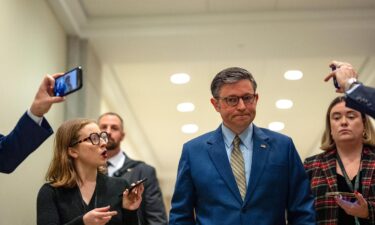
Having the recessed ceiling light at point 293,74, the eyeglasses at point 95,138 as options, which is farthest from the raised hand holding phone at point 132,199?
the recessed ceiling light at point 293,74

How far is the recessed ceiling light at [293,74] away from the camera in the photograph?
27.3 ft

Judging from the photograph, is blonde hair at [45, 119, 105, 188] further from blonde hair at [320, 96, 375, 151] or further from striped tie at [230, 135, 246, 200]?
blonde hair at [320, 96, 375, 151]

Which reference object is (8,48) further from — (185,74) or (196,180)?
(185,74)

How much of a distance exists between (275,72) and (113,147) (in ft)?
13.0

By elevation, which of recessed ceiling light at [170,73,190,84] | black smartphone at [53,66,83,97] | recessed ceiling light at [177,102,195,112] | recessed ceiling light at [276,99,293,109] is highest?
recessed ceiling light at [177,102,195,112]

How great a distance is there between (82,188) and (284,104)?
690 cm

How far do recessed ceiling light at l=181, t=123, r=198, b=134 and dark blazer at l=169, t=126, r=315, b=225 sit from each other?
8.22m

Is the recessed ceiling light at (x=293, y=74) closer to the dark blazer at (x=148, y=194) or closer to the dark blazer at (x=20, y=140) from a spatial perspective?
the dark blazer at (x=148, y=194)

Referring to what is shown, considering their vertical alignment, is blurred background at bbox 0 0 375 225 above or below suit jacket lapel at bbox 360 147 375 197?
above

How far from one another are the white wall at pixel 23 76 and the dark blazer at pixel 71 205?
0.94 metres

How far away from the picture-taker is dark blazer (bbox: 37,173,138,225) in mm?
3324

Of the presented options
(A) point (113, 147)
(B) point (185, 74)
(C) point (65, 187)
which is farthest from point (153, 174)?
(B) point (185, 74)

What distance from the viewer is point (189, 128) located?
460 inches

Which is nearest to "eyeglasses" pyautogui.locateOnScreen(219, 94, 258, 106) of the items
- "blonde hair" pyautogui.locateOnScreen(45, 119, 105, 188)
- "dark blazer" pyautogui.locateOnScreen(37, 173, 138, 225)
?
"dark blazer" pyautogui.locateOnScreen(37, 173, 138, 225)
